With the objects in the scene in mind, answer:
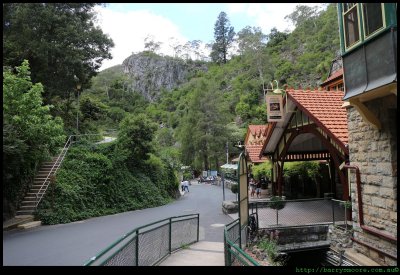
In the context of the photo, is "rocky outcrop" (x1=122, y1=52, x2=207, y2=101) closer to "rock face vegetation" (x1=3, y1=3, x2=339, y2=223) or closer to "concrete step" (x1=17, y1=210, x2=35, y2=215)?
"rock face vegetation" (x1=3, y1=3, x2=339, y2=223)

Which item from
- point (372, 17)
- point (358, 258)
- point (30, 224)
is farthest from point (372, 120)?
point (30, 224)

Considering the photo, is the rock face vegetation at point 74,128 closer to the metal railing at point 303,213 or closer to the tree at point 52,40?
the tree at point 52,40

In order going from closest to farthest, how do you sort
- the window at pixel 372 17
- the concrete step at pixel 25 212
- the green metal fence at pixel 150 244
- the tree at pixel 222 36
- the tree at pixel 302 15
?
the green metal fence at pixel 150 244 < the window at pixel 372 17 < the concrete step at pixel 25 212 < the tree at pixel 302 15 < the tree at pixel 222 36

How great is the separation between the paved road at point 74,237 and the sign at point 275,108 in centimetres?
547

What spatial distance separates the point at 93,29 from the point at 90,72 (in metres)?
4.11

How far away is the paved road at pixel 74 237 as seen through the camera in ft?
31.0

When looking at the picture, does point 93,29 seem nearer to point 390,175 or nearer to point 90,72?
point 90,72

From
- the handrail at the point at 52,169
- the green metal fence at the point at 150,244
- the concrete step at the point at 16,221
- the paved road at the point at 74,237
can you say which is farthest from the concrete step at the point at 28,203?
the green metal fence at the point at 150,244

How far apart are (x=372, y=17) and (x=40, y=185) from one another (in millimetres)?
17252

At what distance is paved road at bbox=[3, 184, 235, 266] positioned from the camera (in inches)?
372

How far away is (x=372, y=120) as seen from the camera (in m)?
7.50

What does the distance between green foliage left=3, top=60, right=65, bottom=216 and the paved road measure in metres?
3.07

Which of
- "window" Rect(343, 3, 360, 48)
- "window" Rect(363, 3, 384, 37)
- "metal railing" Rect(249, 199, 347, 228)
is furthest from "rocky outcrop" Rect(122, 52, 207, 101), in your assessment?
"window" Rect(363, 3, 384, 37)

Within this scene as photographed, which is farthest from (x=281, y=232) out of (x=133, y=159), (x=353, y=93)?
(x=133, y=159)
